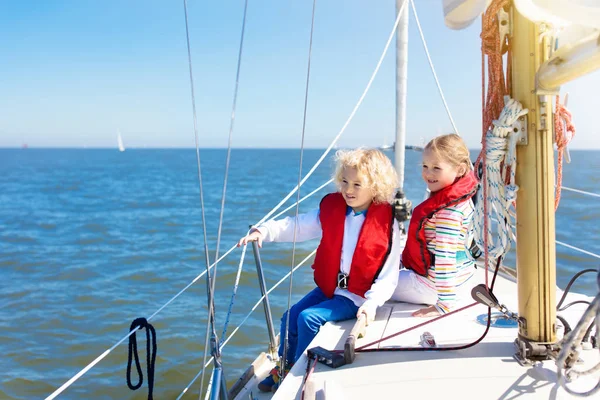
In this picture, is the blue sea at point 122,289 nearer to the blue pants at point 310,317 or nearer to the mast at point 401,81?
the mast at point 401,81

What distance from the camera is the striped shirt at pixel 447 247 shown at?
2.38 metres

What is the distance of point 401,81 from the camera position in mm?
3879

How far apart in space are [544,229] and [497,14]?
0.69 m

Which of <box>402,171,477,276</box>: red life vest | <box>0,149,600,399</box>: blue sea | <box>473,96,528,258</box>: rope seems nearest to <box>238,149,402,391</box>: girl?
<box>402,171,477,276</box>: red life vest

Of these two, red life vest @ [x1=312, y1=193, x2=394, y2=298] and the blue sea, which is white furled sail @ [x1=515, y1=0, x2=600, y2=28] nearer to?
red life vest @ [x1=312, y1=193, x2=394, y2=298]

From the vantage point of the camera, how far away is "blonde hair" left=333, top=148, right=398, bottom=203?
2.42 meters

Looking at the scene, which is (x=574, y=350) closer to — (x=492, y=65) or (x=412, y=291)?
(x=492, y=65)

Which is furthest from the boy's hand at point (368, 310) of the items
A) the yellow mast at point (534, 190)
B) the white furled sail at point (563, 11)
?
the white furled sail at point (563, 11)

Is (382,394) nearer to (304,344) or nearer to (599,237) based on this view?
(304,344)

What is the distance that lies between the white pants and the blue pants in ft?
0.92

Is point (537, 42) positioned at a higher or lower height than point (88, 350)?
higher

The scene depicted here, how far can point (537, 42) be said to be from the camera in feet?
5.34

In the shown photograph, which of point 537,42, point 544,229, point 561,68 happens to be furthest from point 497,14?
point 544,229

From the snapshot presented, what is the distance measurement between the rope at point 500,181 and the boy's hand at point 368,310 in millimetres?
583
